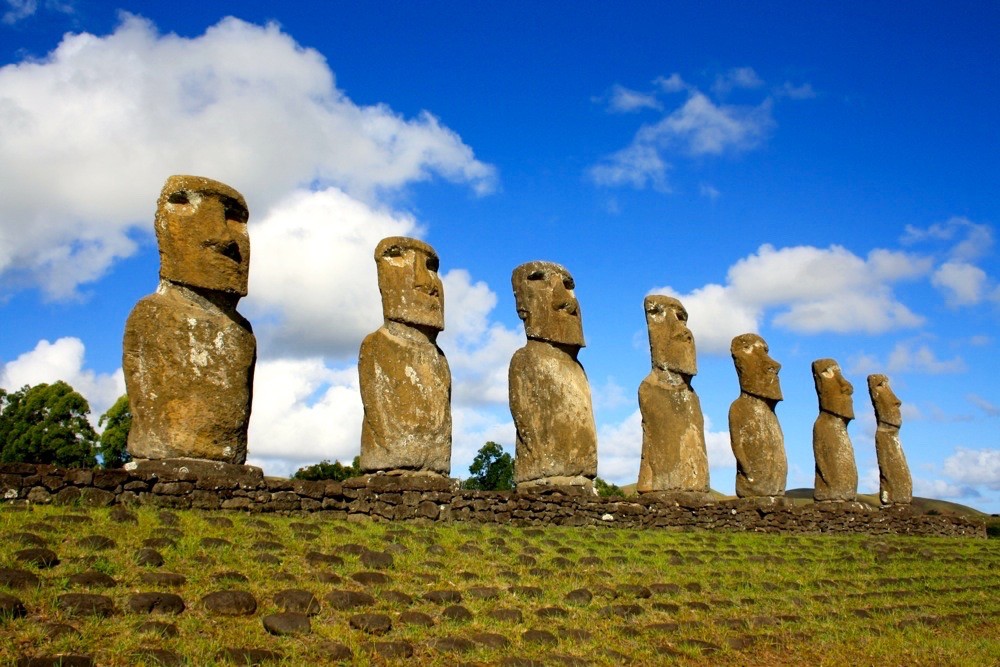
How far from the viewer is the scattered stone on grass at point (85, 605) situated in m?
6.33

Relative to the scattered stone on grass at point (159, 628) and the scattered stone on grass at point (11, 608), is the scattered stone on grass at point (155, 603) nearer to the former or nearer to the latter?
the scattered stone on grass at point (159, 628)

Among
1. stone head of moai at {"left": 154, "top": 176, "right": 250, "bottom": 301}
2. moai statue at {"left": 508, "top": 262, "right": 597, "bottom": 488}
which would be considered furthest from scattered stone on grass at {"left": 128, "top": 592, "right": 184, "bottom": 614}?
moai statue at {"left": 508, "top": 262, "right": 597, "bottom": 488}

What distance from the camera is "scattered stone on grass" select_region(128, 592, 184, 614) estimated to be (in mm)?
6527

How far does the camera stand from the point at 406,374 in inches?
515

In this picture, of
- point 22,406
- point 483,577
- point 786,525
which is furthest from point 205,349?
point 22,406

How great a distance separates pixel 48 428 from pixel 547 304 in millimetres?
25562

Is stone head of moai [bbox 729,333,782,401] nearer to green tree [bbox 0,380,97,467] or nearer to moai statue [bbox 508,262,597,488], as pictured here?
moai statue [bbox 508,262,597,488]

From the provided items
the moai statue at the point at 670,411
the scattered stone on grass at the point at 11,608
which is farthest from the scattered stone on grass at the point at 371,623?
the moai statue at the point at 670,411

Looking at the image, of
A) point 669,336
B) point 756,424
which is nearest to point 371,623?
point 669,336

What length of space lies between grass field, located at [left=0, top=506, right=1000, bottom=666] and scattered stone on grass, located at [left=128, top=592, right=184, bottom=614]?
0.05 ft

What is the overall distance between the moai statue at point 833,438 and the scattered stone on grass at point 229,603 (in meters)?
18.4

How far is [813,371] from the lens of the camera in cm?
2375

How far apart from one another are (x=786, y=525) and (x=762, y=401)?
3054mm

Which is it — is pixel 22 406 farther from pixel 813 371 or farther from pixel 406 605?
pixel 406 605
